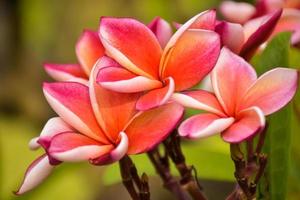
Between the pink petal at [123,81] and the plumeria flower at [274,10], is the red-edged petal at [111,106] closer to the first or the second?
the pink petal at [123,81]

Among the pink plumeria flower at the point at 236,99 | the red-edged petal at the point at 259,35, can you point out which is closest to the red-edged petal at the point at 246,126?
the pink plumeria flower at the point at 236,99

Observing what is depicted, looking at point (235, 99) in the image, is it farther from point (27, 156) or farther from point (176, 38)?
point (27, 156)

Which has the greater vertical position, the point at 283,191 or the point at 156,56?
the point at 156,56

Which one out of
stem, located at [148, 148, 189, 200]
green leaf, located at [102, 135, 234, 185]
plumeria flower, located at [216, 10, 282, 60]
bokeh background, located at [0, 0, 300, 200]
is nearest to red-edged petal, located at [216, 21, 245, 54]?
plumeria flower, located at [216, 10, 282, 60]

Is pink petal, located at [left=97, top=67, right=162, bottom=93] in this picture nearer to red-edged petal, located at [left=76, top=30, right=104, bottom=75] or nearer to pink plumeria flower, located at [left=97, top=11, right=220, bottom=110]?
pink plumeria flower, located at [left=97, top=11, right=220, bottom=110]

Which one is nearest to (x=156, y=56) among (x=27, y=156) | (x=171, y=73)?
(x=171, y=73)
